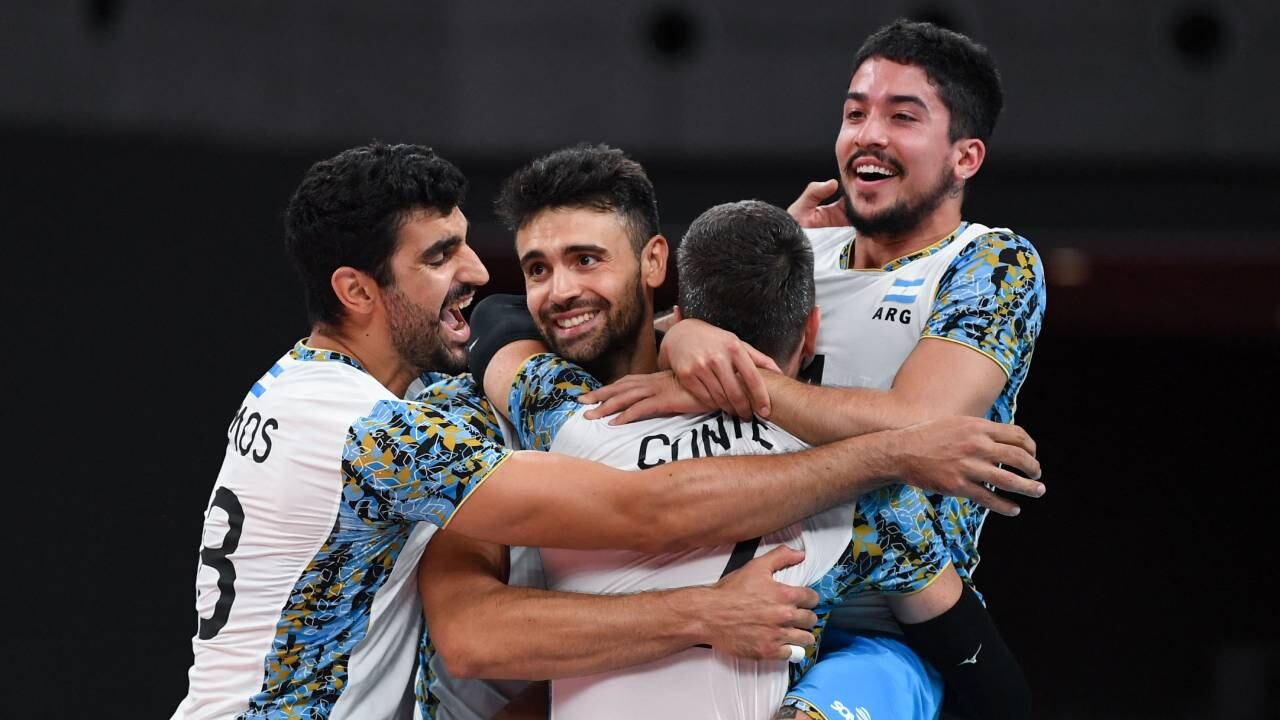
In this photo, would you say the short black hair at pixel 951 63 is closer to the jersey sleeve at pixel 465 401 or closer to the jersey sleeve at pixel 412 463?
the jersey sleeve at pixel 465 401

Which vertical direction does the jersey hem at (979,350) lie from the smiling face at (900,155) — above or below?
below

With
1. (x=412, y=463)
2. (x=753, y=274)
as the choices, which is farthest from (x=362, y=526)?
(x=753, y=274)

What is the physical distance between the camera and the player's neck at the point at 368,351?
402 centimetres

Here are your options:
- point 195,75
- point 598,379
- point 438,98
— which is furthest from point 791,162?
point 598,379

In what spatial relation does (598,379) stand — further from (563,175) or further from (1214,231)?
(1214,231)

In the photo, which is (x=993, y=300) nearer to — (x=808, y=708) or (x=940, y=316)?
(x=940, y=316)

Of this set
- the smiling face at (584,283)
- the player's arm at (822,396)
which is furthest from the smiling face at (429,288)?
the player's arm at (822,396)

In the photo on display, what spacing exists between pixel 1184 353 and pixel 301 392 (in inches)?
378

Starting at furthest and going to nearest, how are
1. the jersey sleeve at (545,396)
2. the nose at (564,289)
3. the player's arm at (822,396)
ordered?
the nose at (564,289)
the jersey sleeve at (545,396)
the player's arm at (822,396)

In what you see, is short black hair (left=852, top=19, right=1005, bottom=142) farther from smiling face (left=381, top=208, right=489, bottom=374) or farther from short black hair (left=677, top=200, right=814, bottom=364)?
smiling face (left=381, top=208, right=489, bottom=374)

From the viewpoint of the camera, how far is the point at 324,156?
931 centimetres

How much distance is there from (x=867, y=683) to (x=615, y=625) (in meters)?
0.75

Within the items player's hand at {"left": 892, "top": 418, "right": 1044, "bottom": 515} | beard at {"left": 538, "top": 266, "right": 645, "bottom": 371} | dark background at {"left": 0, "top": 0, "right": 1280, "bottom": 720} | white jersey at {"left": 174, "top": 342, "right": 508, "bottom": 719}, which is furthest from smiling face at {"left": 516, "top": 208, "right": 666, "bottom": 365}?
dark background at {"left": 0, "top": 0, "right": 1280, "bottom": 720}

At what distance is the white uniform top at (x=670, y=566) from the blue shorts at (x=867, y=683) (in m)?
0.11
